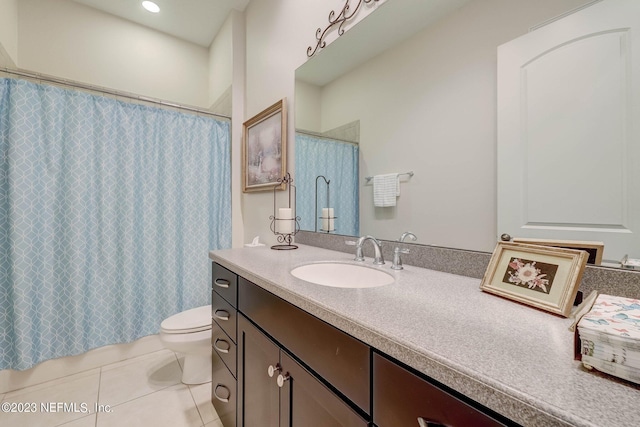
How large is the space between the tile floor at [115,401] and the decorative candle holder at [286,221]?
1008 mm

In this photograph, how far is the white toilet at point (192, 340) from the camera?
1.49 meters

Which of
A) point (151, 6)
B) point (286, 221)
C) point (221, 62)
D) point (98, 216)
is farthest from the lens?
point (221, 62)

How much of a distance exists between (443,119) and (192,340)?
1.69 meters

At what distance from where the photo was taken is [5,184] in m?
1.53

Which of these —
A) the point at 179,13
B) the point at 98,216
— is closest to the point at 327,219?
the point at 98,216

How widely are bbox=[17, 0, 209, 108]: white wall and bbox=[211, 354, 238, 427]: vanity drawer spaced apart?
2482 mm

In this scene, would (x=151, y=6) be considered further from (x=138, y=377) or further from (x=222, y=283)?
(x=138, y=377)

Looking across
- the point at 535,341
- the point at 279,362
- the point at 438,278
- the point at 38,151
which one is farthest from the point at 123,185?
the point at 535,341

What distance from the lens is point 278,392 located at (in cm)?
78

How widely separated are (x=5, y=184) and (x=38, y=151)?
0.25m

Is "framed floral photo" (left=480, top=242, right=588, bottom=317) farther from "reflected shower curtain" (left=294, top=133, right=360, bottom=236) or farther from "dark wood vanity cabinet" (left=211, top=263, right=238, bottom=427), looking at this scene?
"dark wood vanity cabinet" (left=211, top=263, right=238, bottom=427)

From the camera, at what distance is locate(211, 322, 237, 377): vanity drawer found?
1.11 metres

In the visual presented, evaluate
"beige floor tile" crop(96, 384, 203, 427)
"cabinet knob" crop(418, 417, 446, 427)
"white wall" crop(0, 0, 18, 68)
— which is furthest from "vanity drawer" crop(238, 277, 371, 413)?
"white wall" crop(0, 0, 18, 68)

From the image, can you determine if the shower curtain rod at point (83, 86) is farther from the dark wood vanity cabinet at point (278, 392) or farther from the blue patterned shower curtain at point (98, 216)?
the dark wood vanity cabinet at point (278, 392)
